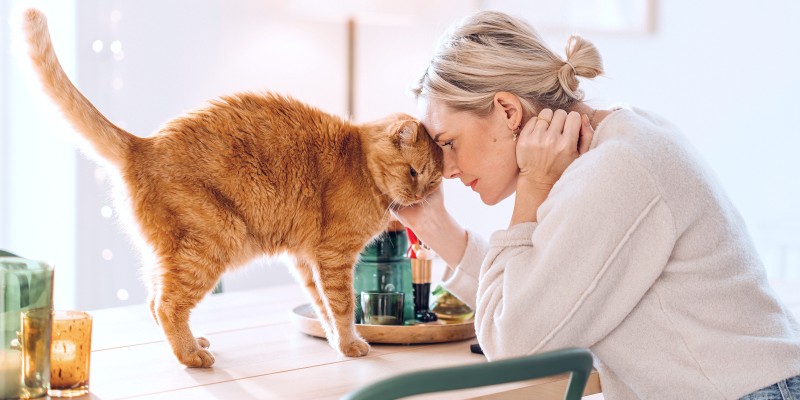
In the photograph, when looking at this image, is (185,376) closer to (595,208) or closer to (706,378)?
(595,208)

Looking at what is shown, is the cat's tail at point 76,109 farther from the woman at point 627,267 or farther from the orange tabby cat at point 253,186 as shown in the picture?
the woman at point 627,267

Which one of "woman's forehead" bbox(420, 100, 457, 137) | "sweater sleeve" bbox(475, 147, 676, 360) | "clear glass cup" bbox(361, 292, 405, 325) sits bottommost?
"clear glass cup" bbox(361, 292, 405, 325)

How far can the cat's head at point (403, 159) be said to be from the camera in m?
1.65

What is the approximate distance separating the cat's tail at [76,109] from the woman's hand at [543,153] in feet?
2.24

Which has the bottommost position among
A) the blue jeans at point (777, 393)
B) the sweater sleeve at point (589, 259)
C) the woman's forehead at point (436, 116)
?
the blue jeans at point (777, 393)

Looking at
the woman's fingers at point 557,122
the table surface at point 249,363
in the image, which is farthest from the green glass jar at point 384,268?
the woman's fingers at point 557,122

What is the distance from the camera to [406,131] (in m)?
1.64

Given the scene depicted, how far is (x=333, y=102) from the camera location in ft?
13.3

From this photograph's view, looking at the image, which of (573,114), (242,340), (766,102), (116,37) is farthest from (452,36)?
(766,102)

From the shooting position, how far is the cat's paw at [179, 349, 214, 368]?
139 centimetres

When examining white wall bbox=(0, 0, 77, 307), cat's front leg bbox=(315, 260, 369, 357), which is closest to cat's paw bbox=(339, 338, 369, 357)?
cat's front leg bbox=(315, 260, 369, 357)

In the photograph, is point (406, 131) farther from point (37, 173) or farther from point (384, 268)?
point (37, 173)

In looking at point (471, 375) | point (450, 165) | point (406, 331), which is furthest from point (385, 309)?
point (471, 375)

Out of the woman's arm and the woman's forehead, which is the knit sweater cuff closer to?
the woman's arm
